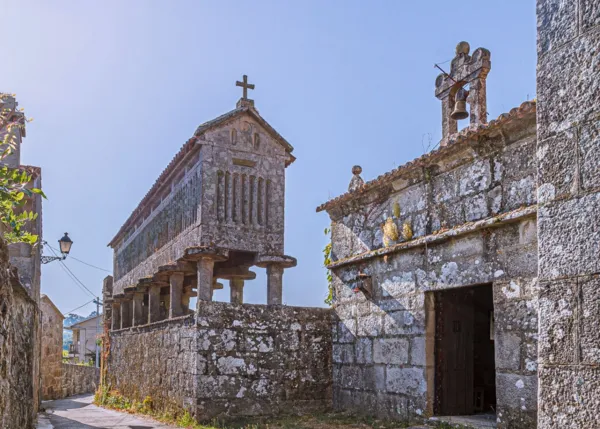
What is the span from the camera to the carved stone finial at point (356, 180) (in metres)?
9.34

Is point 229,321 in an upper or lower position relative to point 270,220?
lower

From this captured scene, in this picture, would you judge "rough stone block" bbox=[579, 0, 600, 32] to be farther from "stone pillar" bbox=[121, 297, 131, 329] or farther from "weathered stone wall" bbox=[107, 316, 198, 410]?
"stone pillar" bbox=[121, 297, 131, 329]

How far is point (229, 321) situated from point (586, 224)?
7.42 meters

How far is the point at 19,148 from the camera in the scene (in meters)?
11.7

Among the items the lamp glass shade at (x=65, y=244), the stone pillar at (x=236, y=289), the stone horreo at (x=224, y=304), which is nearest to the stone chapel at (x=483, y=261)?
the stone horreo at (x=224, y=304)

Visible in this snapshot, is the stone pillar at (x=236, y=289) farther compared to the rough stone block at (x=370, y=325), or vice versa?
the stone pillar at (x=236, y=289)

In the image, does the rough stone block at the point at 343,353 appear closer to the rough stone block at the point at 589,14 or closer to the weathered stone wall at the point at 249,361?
the weathered stone wall at the point at 249,361

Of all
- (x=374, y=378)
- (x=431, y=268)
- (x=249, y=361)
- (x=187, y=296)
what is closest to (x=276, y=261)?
(x=249, y=361)

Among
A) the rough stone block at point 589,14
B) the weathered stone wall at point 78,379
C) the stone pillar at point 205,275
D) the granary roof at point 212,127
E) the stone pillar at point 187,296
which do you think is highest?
the granary roof at point 212,127

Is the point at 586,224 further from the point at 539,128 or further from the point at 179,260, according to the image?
the point at 179,260

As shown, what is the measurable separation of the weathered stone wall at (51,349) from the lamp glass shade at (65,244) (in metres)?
7.57

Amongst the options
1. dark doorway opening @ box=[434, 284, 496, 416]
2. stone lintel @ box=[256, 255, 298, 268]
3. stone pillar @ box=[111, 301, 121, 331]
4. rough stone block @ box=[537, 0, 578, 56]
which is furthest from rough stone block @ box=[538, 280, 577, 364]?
stone pillar @ box=[111, 301, 121, 331]

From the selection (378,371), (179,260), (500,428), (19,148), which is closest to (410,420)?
(378,371)

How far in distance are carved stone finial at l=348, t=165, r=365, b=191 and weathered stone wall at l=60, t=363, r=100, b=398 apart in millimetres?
16646
